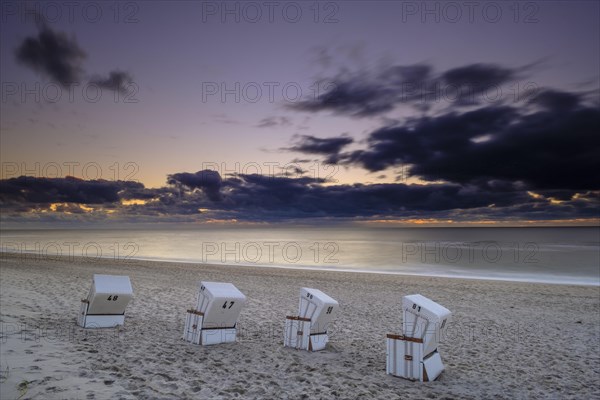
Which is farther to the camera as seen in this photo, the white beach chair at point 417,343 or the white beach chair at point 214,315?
the white beach chair at point 214,315

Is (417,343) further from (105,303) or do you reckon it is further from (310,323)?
(105,303)

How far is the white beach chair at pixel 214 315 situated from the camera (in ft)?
29.4

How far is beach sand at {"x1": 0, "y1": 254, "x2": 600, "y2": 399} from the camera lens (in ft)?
21.8

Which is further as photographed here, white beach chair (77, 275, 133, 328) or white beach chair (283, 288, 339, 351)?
white beach chair (77, 275, 133, 328)

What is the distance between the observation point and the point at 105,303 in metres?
9.98

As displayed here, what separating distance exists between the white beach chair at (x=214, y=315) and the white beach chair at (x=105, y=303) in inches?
76.3

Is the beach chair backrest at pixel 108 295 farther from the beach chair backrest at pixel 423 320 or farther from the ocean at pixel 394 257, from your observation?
the ocean at pixel 394 257

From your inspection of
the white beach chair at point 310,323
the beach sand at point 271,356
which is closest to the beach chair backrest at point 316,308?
the white beach chair at point 310,323

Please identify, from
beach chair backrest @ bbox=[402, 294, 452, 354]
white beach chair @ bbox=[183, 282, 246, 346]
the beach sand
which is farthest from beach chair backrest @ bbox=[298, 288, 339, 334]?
beach chair backrest @ bbox=[402, 294, 452, 354]

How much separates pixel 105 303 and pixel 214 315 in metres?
2.89

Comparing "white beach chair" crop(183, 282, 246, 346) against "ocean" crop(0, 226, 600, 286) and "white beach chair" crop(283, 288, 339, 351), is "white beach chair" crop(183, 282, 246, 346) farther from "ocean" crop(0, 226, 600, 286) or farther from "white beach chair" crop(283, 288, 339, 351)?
"ocean" crop(0, 226, 600, 286)

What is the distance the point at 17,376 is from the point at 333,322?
8.27 meters

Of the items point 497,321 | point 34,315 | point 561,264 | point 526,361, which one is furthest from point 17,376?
point 561,264

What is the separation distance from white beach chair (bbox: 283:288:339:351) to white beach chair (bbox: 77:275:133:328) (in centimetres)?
401
